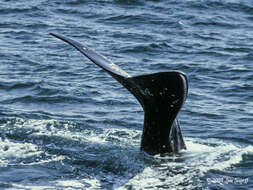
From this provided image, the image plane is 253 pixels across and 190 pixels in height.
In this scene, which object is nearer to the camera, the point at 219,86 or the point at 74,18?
the point at 219,86

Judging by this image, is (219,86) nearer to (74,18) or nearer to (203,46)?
(203,46)

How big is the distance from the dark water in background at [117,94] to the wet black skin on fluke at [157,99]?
0.19m

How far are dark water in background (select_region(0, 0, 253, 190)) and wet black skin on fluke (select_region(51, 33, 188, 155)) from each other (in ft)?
0.64

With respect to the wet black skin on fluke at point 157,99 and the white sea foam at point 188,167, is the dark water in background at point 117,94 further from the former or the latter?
the wet black skin on fluke at point 157,99

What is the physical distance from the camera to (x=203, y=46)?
1659 centimetres

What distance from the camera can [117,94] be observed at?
40.7ft

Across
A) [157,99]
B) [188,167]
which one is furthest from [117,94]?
[157,99]

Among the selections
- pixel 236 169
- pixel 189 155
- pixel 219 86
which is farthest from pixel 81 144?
pixel 219 86

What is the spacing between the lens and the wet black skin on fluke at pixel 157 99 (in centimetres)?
680

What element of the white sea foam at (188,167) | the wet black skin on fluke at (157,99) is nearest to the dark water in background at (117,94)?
the white sea foam at (188,167)

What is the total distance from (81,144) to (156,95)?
2.05 metres

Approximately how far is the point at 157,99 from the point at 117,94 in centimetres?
531

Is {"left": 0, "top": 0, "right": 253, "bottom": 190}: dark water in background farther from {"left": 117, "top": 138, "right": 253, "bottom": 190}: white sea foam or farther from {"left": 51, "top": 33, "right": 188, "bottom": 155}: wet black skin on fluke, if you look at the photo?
{"left": 51, "top": 33, "right": 188, "bottom": 155}: wet black skin on fluke

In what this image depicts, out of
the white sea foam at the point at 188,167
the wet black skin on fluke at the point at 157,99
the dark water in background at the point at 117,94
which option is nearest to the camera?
the wet black skin on fluke at the point at 157,99
